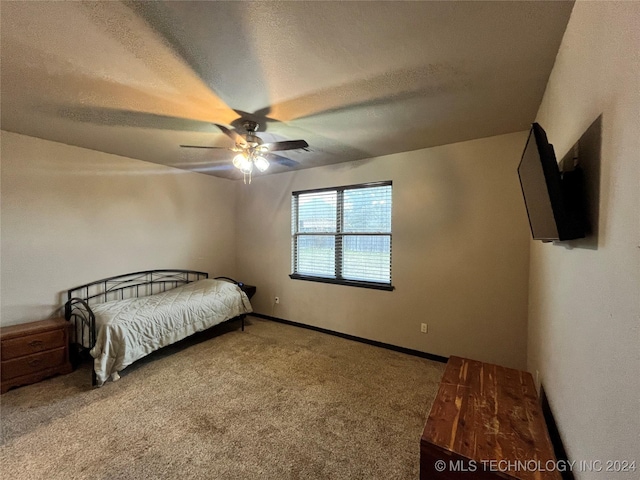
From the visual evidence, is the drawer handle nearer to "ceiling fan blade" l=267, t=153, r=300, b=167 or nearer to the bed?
the bed

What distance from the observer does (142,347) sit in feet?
9.48

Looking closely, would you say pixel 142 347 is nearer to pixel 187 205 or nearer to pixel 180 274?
pixel 180 274

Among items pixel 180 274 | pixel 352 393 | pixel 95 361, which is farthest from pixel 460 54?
pixel 180 274

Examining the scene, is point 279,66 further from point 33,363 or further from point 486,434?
point 33,363

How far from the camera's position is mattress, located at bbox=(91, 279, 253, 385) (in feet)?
8.80

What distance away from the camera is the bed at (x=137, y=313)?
2.71 meters

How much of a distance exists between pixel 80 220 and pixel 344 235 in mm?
3420

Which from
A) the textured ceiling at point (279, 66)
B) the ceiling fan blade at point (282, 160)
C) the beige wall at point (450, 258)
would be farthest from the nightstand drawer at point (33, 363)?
the ceiling fan blade at point (282, 160)

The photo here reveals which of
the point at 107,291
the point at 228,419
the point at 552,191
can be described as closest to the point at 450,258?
the point at 552,191

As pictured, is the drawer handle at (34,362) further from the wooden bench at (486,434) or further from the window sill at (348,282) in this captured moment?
the wooden bench at (486,434)

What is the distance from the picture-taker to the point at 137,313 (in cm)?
297

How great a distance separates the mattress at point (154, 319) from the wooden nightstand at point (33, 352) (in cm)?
40

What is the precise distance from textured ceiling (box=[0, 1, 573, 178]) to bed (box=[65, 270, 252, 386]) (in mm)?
1934

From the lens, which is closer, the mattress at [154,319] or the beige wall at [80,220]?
the mattress at [154,319]
